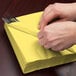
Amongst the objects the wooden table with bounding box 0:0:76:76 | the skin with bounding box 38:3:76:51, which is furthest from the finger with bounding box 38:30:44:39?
the wooden table with bounding box 0:0:76:76

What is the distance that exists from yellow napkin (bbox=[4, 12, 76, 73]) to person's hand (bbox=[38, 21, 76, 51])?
35 mm

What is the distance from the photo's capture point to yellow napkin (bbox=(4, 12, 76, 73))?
67 centimetres

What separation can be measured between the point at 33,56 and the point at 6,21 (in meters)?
0.21

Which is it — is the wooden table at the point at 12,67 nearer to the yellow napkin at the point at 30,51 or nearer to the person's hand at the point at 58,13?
the yellow napkin at the point at 30,51

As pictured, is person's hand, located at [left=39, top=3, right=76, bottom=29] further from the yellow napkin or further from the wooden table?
the wooden table

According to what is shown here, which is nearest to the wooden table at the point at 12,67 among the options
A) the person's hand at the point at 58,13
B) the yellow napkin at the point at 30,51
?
the yellow napkin at the point at 30,51

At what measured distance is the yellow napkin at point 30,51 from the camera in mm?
674

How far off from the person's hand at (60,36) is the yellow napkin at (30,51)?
0.03 m

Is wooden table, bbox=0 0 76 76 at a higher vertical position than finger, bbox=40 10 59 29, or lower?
lower

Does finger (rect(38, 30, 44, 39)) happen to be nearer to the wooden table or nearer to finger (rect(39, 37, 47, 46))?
finger (rect(39, 37, 47, 46))

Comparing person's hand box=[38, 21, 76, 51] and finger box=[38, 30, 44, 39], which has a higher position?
finger box=[38, 30, 44, 39]

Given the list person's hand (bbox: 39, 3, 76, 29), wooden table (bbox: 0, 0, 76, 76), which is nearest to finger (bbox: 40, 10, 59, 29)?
person's hand (bbox: 39, 3, 76, 29)

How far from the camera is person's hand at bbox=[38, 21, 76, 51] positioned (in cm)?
68

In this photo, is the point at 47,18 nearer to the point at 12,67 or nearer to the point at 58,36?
the point at 58,36
